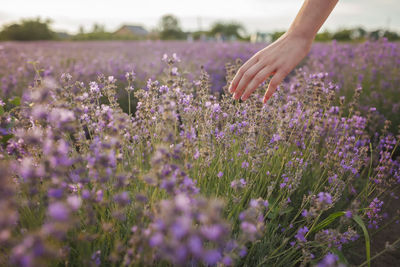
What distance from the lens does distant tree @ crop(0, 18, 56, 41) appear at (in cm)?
2356

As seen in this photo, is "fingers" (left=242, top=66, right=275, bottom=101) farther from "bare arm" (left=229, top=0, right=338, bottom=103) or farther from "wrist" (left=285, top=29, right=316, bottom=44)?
"wrist" (left=285, top=29, right=316, bottom=44)

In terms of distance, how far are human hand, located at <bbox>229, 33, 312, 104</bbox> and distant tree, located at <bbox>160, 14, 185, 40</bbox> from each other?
3670cm

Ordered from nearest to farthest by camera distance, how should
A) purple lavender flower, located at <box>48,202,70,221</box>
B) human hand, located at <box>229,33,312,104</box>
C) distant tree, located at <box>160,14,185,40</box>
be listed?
1. purple lavender flower, located at <box>48,202,70,221</box>
2. human hand, located at <box>229,33,312,104</box>
3. distant tree, located at <box>160,14,185,40</box>

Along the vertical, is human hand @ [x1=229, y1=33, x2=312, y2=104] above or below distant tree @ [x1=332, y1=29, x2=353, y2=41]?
below

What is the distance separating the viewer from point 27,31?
23891 mm

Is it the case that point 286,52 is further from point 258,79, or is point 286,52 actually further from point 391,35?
point 391,35

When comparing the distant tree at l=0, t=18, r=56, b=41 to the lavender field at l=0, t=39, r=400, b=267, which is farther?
the distant tree at l=0, t=18, r=56, b=41

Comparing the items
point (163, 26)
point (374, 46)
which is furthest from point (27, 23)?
point (374, 46)

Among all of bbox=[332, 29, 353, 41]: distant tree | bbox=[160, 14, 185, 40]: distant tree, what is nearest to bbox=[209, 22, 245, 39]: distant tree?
bbox=[160, 14, 185, 40]: distant tree

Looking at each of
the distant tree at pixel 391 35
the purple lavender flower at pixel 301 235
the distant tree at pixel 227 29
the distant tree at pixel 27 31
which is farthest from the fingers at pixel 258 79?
the distant tree at pixel 227 29

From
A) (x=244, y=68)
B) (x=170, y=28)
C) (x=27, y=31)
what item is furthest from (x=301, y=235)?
(x=170, y=28)

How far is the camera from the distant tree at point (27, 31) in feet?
77.3

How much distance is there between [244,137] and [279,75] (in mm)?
519

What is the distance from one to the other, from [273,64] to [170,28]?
137 feet
